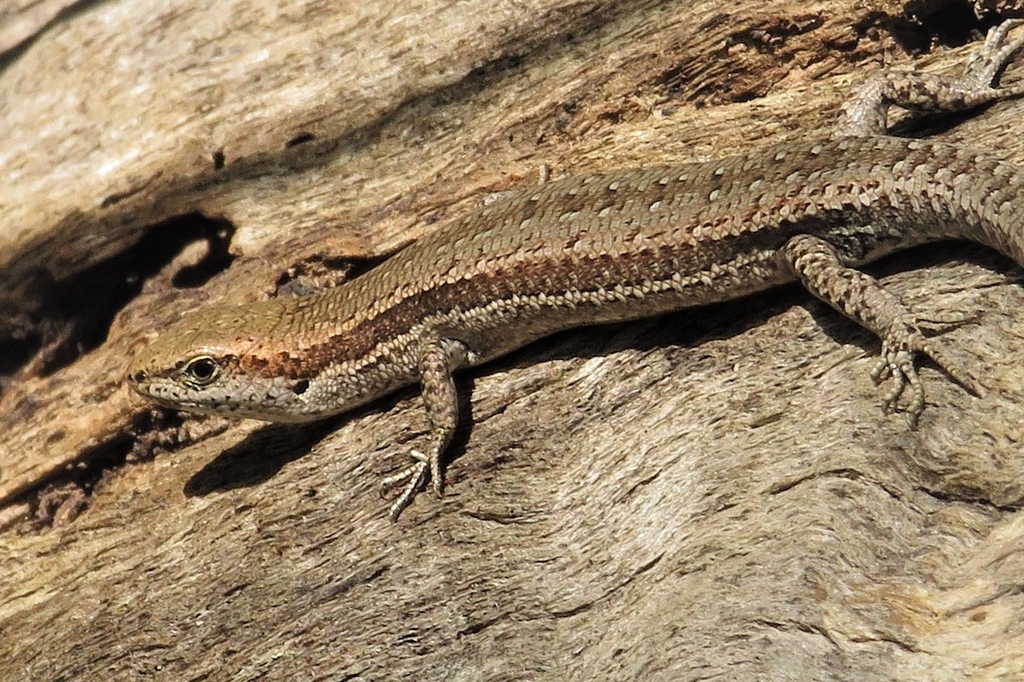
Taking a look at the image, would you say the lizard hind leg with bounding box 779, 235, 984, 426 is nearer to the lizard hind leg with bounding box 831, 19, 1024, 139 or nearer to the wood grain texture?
the wood grain texture

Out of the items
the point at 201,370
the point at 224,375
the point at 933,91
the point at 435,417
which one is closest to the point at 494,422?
the point at 435,417

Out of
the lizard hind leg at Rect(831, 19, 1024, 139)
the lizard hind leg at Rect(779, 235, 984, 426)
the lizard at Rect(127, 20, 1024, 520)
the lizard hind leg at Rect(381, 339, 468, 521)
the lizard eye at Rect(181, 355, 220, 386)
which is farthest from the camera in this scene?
the lizard eye at Rect(181, 355, 220, 386)

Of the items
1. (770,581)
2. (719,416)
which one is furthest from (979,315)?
(770,581)

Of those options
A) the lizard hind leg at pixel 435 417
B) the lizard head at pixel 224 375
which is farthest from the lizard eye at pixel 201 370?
the lizard hind leg at pixel 435 417

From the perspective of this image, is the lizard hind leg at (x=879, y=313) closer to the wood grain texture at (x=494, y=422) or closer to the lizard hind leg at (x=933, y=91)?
the wood grain texture at (x=494, y=422)

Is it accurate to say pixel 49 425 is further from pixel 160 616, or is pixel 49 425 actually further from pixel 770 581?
pixel 770 581

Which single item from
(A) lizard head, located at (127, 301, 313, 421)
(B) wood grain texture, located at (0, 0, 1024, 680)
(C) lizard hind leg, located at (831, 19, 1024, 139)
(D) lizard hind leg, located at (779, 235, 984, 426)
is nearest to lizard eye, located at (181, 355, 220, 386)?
(A) lizard head, located at (127, 301, 313, 421)

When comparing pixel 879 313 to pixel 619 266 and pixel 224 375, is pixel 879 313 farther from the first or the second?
pixel 224 375
